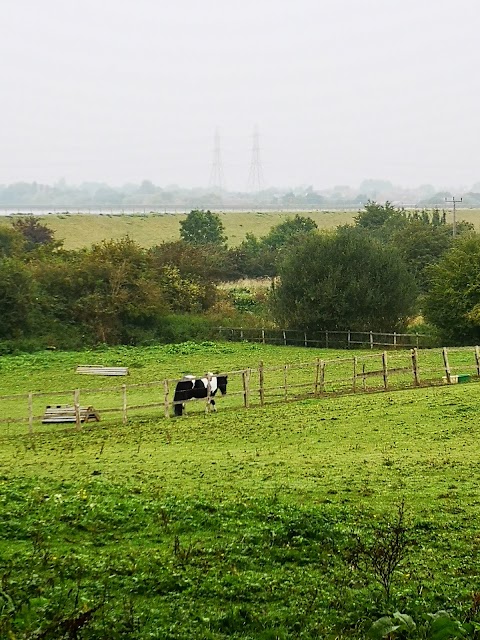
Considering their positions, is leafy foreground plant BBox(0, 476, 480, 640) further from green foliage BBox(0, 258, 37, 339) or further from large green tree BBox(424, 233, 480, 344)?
green foliage BBox(0, 258, 37, 339)

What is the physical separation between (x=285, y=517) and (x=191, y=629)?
9.93ft

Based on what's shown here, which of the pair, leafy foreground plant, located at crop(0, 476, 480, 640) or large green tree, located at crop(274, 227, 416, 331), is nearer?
leafy foreground plant, located at crop(0, 476, 480, 640)

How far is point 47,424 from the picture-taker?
2234 cm

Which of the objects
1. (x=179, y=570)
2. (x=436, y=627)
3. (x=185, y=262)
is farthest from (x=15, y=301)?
(x=436, y=627)

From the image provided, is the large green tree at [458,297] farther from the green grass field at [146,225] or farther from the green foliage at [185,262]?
the green grass field at [146,225]

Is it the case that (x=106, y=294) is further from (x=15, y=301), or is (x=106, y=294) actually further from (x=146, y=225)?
(x=146, y=225)

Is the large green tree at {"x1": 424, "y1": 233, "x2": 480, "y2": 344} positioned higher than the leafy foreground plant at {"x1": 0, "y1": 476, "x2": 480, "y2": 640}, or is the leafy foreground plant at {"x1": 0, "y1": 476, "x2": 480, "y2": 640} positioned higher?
the leafy foreground plant at {"x1": 0, "y1": 476, "x2": 480, "y2": 640}

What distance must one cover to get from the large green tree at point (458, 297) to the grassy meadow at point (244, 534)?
21409 mm

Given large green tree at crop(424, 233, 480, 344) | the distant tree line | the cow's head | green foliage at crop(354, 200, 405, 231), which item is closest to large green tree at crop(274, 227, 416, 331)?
the distant tree line

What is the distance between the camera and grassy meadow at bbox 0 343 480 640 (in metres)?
7.54

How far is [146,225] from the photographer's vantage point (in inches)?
4749

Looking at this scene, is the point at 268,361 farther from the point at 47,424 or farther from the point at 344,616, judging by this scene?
the point at 344,616

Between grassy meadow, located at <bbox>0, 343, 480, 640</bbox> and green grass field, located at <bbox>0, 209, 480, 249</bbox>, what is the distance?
84502mm

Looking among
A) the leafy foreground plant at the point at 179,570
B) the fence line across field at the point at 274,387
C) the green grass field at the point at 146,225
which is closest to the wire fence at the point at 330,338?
the fence line across field at the point at 274,387
